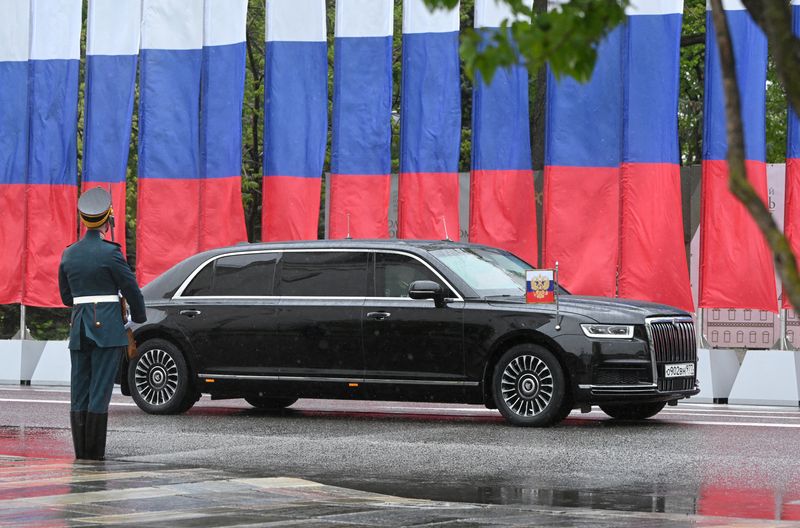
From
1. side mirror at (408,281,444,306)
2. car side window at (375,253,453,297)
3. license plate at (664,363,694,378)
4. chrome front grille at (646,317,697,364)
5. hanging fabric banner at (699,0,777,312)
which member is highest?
hanging fabric banner at (699,0,777,312)

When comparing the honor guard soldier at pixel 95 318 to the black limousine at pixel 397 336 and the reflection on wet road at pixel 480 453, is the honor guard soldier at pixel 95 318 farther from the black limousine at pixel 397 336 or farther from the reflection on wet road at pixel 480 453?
the black limousine at pixel 397 336

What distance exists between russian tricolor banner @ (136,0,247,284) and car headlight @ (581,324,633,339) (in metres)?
12.3

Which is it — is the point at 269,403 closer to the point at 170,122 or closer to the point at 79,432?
the point at 79,432

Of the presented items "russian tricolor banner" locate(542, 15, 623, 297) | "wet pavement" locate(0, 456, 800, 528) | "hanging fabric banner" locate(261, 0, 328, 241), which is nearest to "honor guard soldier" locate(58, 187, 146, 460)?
"wet pavement" locate(0, 456, 800, 528)

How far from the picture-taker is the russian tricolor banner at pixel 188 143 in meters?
25.0

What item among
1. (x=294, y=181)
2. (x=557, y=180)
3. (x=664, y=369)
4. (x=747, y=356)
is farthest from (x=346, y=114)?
A: (x=664, y=369)

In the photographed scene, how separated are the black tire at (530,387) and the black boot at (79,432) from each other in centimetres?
438

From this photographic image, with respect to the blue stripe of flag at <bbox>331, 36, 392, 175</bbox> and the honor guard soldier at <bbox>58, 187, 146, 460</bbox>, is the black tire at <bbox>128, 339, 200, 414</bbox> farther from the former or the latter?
the blue stripe of flag at <bbox>331, 36, 392, 175</bbox>

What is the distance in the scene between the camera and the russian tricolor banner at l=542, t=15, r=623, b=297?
879 inches

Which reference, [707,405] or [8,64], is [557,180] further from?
[8,64]

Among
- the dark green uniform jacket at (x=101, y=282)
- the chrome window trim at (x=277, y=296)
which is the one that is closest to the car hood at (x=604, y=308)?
the chrome window trim at (x=277, y=296)

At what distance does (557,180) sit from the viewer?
22.6 m

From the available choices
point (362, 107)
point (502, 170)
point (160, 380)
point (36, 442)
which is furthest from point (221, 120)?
point (36, 442)

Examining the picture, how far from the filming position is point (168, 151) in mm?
25125
